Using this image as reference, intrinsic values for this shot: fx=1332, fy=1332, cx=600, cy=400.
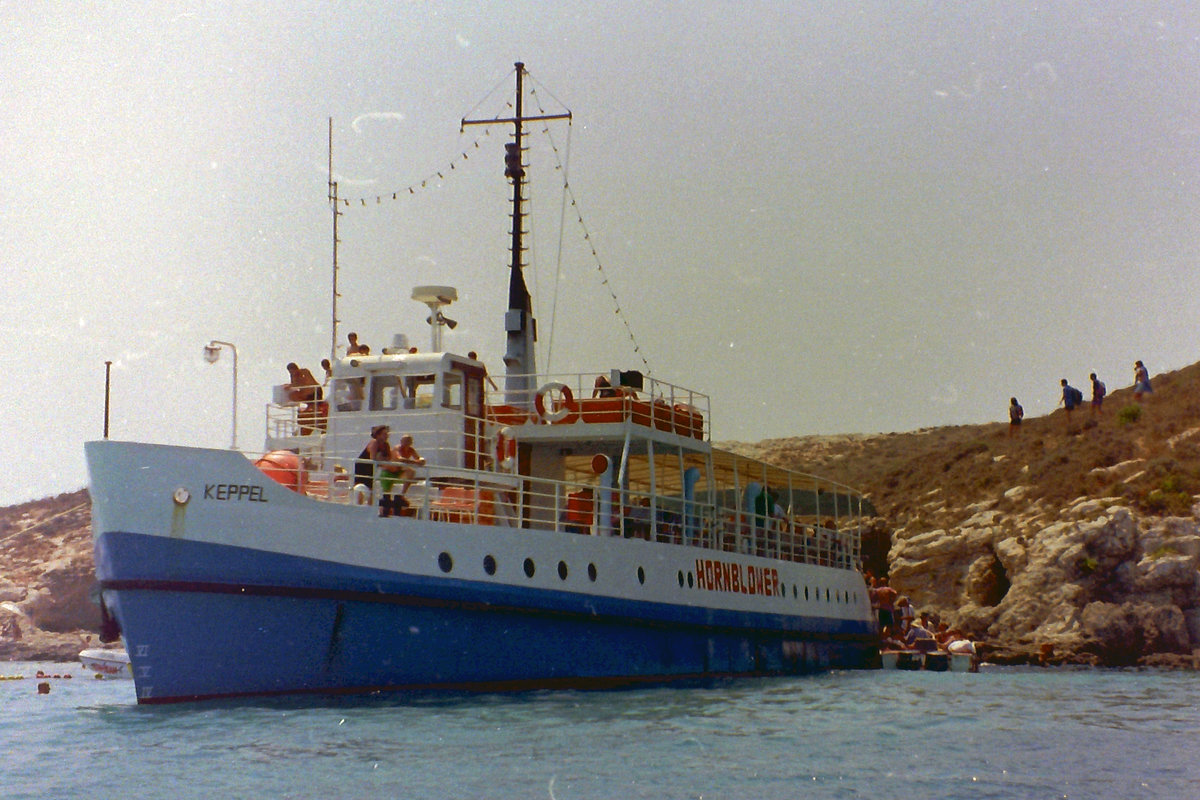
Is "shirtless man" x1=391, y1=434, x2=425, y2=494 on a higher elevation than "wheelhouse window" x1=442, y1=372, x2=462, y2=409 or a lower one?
lower

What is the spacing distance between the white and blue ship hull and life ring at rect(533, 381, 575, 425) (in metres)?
2.44

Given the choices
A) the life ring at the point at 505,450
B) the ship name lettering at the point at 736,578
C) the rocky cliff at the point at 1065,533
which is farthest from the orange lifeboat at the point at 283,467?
the rocky cliff at the point at 1065,533

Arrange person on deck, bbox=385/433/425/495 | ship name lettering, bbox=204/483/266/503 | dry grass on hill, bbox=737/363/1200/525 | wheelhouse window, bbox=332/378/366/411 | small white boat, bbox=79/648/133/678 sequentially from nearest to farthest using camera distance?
ship name lettering, bbox=204/483/266/503 → person on deck, bbox=385/433/425/495 → wheelhouse window, bbox=332/378/366/411 → small white boat, bbox=79/648/133/678 → dry grass on hill, bbox=737/363/1200/525

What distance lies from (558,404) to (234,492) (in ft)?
22.6

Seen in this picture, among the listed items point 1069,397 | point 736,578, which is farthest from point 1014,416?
point 736,578

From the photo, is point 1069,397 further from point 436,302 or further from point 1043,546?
point 436,302

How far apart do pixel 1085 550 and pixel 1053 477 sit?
29.3ft

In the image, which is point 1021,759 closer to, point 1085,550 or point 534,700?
point 534,700

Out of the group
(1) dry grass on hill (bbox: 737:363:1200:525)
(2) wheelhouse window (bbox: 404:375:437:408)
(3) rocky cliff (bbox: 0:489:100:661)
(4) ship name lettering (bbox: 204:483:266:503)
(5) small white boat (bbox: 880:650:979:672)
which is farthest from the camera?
(3) rocky cliff (bbox: 0:489:100:661)

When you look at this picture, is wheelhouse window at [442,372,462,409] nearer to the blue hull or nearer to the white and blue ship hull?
the white and blue ship hull

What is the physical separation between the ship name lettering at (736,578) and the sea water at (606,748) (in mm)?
3720

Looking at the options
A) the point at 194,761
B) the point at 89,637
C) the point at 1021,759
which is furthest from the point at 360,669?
the point at 89,637

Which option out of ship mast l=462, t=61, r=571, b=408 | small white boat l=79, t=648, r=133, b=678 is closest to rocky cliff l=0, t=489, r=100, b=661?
small white boat l=79, t=648, r=133, b=678

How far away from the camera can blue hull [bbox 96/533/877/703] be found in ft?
49.3
